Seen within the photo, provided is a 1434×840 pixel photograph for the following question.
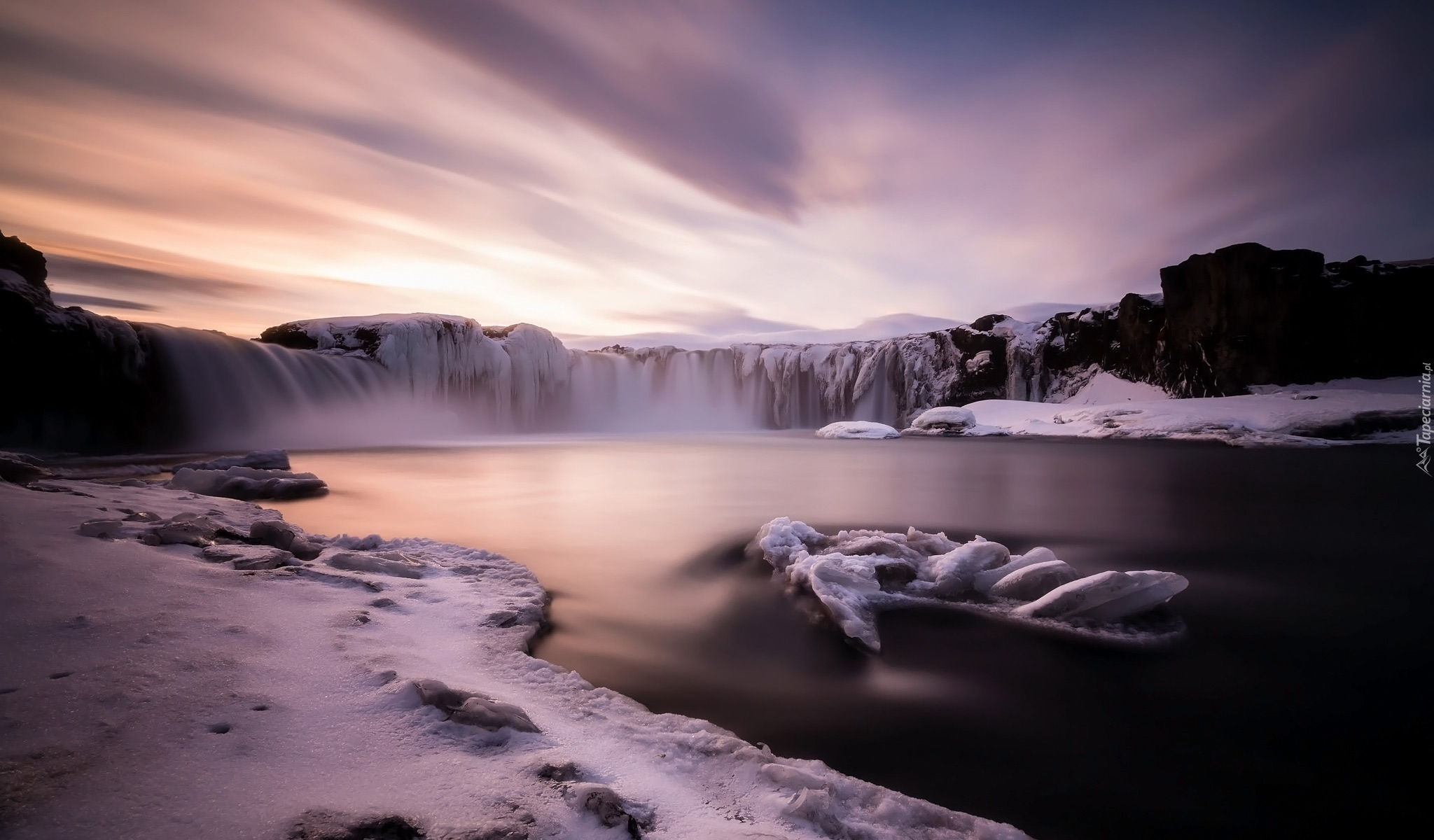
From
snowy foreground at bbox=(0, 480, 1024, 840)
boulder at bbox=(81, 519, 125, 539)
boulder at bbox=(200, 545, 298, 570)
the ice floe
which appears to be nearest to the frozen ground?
the ice floe

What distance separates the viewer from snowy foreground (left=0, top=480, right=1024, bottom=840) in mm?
1176

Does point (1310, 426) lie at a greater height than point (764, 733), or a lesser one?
greater

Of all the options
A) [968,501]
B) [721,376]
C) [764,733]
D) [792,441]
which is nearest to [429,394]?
[792,441]

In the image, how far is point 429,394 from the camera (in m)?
24.6

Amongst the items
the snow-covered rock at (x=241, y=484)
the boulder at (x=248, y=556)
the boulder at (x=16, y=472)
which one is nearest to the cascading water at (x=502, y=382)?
the snow-covered rock at (x=241, y=484)

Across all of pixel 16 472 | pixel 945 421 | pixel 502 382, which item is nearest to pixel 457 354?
pixel 502 382

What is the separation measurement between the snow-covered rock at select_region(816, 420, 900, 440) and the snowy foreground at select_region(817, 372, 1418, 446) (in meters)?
0.07

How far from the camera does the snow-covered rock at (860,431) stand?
1025 inches

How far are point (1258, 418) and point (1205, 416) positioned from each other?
1521 mm

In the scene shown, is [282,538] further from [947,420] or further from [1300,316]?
[1300,316]

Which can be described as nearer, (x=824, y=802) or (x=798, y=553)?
(x=824, y=802)

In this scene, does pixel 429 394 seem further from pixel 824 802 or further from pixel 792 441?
pixel 824 802

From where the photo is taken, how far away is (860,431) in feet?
87.2

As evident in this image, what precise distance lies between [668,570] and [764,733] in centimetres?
243
